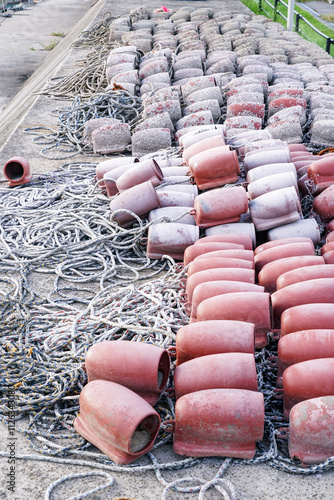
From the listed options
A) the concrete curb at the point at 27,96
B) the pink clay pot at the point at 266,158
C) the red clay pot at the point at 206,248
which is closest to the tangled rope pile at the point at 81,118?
the concrete curb at the point at 27,96

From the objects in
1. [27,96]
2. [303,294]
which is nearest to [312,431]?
[303,294]

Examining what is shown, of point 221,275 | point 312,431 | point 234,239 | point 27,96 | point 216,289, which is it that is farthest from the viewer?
point 27,96

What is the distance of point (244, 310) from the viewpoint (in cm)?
318

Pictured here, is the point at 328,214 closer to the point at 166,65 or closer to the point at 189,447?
the point at 189,447

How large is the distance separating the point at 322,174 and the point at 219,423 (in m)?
2.63

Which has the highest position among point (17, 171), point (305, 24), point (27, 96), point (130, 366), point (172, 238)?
point (130, 366)

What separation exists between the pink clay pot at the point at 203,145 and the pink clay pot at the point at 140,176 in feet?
1.46

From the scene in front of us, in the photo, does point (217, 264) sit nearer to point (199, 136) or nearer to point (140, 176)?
point (140, 176)

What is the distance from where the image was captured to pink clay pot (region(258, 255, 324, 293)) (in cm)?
361

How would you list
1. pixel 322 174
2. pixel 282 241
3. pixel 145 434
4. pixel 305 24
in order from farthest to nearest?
pixel 305 24 < pixel 322 174 < pixel 282 241 < pixel 145 434

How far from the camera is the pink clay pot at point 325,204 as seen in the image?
14.4ft

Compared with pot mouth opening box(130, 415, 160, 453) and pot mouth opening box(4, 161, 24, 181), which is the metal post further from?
pot mouth opening box(130, 415, 160, 453)

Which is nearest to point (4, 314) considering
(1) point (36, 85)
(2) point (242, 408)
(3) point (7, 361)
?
(3) point (7, 361)

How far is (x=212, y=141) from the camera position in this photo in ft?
Result: 17.0
